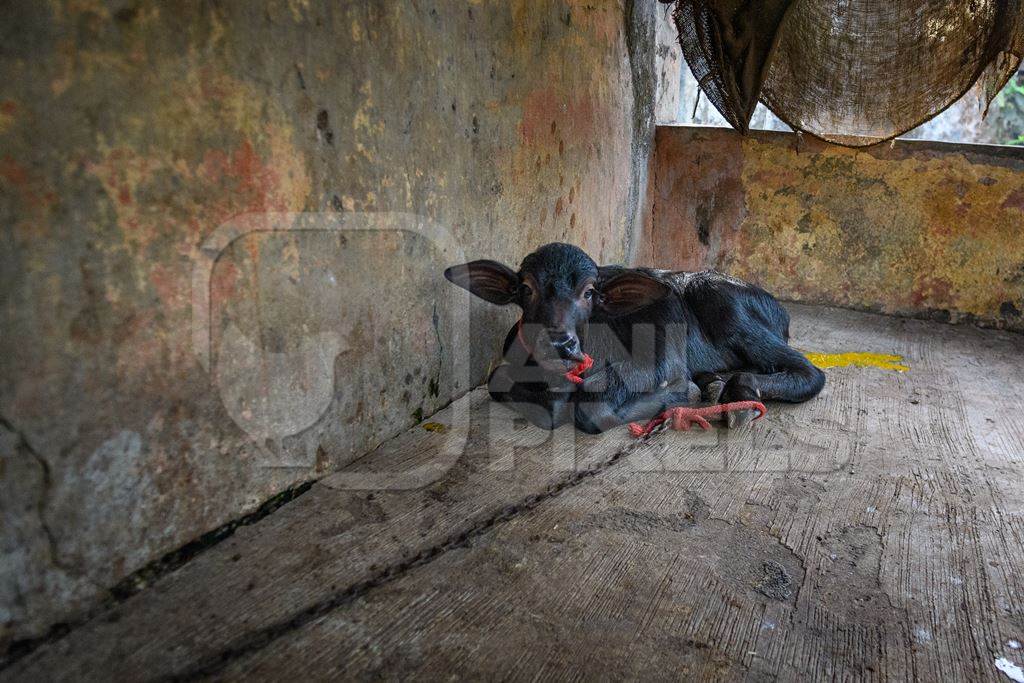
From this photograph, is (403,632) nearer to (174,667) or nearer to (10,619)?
(174,667)

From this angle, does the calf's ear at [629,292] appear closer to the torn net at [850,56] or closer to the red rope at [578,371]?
the red rope at [578,371]

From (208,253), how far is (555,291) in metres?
1.35

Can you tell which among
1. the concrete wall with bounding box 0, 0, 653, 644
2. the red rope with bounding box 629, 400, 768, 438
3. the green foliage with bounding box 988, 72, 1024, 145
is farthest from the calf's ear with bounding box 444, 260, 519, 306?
the green foliage with bounding box 988, 72, 1024, 145

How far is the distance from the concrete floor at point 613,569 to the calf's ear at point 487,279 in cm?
50

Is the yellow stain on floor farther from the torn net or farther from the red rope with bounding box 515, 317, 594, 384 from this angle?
the red rope with bounding box 515, 317, 594, 384

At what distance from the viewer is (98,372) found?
1.66 m

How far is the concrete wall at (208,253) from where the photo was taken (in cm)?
153

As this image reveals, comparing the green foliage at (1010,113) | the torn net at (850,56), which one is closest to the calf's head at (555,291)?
the torn net at (850,56)

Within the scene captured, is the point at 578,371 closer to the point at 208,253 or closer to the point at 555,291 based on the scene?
the point at 555,291

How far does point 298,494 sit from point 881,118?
3551 mm

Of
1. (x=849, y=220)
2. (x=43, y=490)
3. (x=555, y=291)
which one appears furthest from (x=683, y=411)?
(x=849, y=220)

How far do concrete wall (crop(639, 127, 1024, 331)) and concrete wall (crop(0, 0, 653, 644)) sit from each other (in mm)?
2436

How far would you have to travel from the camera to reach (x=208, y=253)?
6.16 ft

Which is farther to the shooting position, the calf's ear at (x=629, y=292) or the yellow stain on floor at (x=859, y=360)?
the yellow stain on floor at (x=859, y=360)
